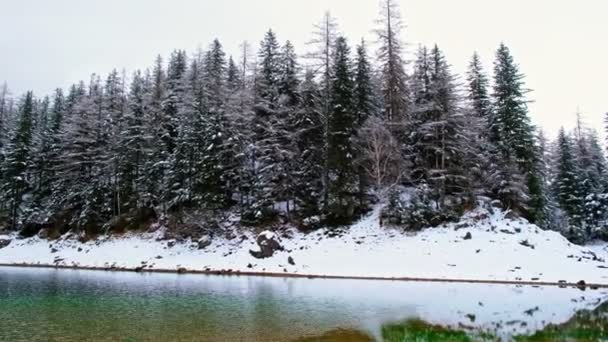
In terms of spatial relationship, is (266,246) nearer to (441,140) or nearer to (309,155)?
(309,155)

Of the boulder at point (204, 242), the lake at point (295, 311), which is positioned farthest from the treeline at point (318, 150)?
the lake at point (295, 311)

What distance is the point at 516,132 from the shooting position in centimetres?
4012

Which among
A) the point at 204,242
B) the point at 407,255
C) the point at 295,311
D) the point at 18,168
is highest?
the point at 18,168

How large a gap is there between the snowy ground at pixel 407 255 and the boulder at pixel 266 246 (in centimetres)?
47

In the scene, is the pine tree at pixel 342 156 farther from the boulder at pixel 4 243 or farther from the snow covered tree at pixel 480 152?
the boulder at pixel 4 243

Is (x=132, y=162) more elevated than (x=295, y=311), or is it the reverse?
(x=132, y=162)

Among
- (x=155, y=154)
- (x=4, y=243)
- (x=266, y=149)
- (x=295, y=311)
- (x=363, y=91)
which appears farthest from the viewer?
(x=155, y=154)

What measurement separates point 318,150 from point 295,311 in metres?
23.7

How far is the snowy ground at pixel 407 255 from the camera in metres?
28.5

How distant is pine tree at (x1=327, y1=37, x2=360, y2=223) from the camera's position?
123 feet

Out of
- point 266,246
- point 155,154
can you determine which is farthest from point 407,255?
point 155,154

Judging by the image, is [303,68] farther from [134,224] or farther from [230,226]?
[134,224]

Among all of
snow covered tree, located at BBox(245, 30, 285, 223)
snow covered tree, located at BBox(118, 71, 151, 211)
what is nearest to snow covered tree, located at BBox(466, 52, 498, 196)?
snow covered tree, located at BBox(245, 30, 285, 223)

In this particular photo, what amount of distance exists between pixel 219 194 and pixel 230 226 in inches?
121
